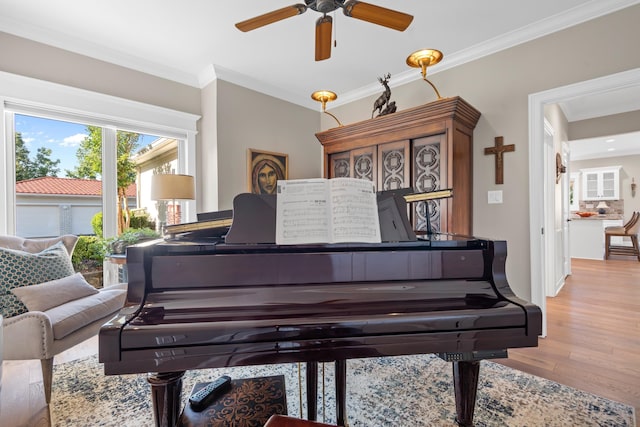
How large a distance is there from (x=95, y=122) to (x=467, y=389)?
363 cm

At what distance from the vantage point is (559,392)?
171 cm

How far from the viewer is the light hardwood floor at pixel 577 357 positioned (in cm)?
165

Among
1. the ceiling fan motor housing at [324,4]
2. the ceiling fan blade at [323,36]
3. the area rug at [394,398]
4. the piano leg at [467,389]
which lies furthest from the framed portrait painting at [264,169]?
the piano leg at [467,389]

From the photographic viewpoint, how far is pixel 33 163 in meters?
2.62

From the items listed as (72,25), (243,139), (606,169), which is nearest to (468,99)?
(243,139)

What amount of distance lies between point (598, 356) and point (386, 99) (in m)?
2.76

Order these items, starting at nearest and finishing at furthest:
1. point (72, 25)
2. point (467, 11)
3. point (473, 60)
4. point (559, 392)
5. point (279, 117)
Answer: point (559, 392) < point (467, 11) < point (72, 25) < point (473, 60) < point (279, 117)

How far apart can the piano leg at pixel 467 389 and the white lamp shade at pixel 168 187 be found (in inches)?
103

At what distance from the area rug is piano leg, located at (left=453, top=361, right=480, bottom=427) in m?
0.31

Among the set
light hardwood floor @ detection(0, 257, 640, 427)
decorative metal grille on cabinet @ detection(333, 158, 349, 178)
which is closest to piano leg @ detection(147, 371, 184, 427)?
light hardwood floor @ detection(0, 257, 640, 427)

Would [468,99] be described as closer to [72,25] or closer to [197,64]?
[197,64]

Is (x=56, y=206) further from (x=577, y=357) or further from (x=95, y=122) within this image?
(x=577, y=357)

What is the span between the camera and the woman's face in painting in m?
3.58

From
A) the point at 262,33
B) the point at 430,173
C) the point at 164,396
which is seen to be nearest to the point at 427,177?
the point at 430,173
